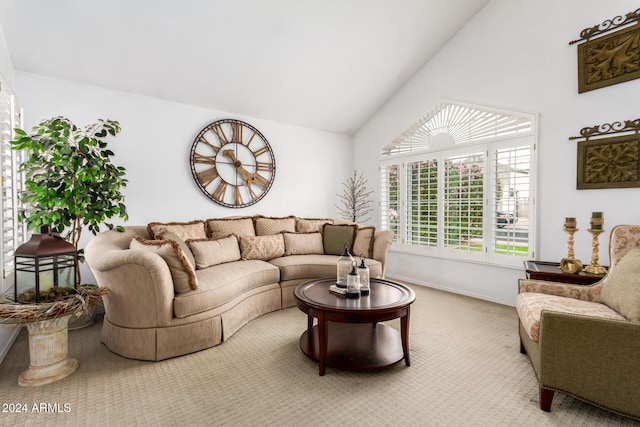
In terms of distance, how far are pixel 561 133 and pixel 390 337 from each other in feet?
8.87

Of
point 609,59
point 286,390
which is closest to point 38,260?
point 286,390

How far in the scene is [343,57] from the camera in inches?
155

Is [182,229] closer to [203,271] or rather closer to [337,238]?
[203,271]

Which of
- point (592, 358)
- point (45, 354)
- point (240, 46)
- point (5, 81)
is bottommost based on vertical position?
point (45, 354)

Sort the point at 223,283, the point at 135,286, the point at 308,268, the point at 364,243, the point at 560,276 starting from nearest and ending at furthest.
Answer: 1. the point at 135,286
2. the point at 560,276
3. the point at 223,283
4. the point at 308,268
5. the point at 364,243

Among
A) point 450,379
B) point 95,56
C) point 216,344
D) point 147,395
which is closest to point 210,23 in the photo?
point 95,56

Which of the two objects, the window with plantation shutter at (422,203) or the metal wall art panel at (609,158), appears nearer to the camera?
the metal wall art panel at (609,158)

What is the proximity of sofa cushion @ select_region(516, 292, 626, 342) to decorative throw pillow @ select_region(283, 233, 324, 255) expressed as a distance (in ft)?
7.99

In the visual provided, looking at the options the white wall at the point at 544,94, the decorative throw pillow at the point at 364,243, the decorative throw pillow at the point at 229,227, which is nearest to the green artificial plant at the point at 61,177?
the decorative throw pillow at the point at 229,227

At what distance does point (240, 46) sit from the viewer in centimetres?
341

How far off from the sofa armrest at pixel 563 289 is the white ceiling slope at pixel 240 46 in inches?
121

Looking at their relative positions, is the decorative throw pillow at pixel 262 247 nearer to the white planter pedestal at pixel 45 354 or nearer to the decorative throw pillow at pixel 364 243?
the decorative throw pillow at pixel 364 243

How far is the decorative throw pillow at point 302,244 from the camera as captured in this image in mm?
4125

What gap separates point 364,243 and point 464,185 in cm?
146
